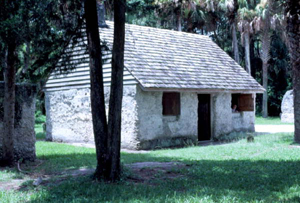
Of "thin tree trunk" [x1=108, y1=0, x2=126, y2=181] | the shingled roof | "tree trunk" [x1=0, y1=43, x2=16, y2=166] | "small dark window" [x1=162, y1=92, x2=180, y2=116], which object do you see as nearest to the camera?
"thin tree trunk" [x1=108, y1=0, x2=126, y2=181]

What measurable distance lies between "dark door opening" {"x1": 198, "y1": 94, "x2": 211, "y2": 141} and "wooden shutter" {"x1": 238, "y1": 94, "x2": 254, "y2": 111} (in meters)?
2.50

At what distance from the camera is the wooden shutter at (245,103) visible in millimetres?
19297

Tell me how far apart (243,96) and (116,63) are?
1286cm

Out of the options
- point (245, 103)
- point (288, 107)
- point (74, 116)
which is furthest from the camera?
Result: point (288, 107)

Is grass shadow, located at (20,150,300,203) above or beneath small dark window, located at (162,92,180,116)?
beneath

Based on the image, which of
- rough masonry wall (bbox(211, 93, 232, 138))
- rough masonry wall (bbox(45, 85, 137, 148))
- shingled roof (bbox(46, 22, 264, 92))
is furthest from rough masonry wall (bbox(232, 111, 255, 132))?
rough masonry wall (bbox(45, 85, 137, 148))

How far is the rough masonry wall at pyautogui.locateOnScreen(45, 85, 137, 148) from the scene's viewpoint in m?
15.0

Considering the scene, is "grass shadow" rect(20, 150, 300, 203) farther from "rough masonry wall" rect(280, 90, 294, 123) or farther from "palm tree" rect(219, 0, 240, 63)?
"palm tree" rect(219, 0, 240, 63)

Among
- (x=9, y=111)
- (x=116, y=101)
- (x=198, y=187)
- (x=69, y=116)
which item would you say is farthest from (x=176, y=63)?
(x=198, y=187)

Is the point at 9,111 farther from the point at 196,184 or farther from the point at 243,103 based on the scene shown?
the point at 243,103

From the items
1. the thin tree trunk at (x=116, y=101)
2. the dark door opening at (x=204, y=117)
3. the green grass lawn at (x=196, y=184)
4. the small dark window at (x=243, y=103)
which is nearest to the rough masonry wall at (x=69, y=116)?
the green grass lawn at (x=196, y=184)

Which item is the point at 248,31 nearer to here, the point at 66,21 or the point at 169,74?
the point at 169,74

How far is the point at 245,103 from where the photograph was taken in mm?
19453

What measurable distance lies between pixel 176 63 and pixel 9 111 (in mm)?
8960
